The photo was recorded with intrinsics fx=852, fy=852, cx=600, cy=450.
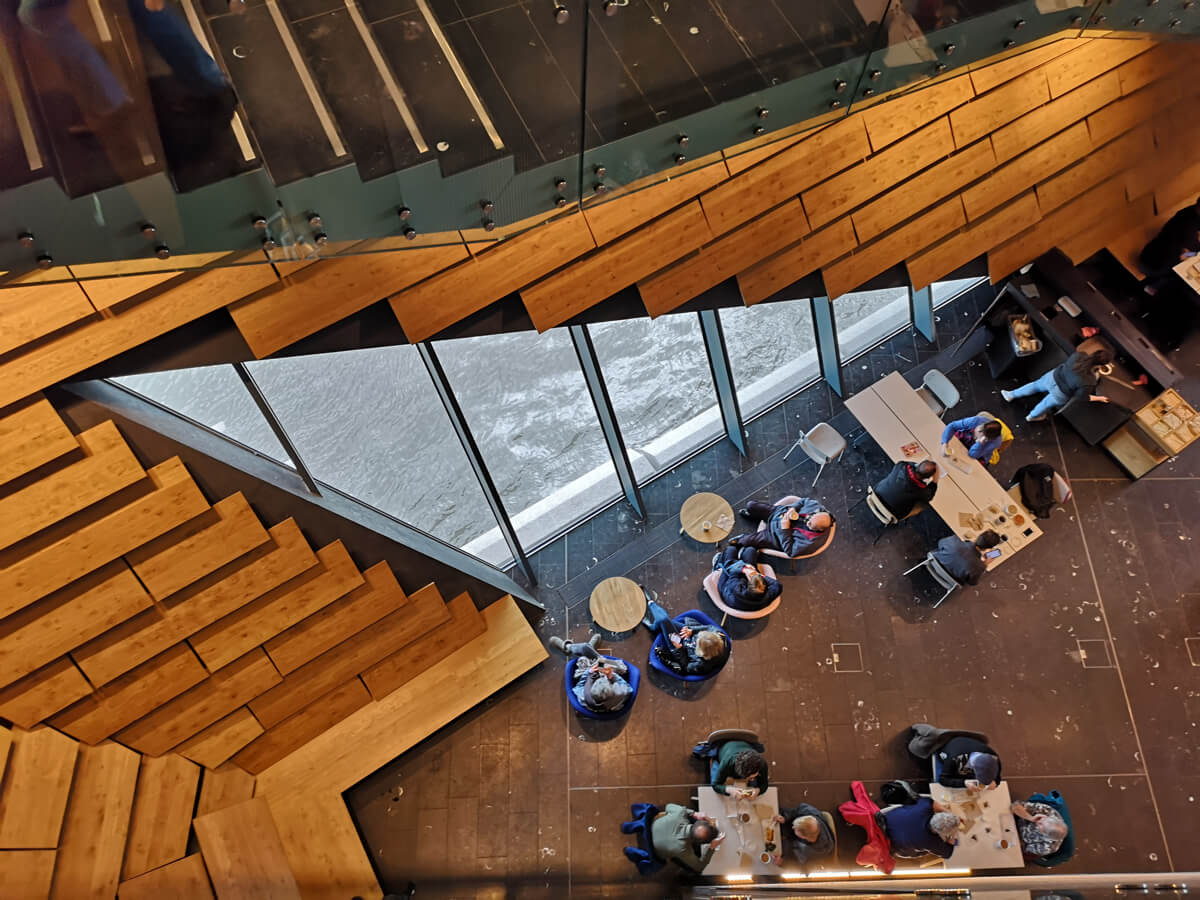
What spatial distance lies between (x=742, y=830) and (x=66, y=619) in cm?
505

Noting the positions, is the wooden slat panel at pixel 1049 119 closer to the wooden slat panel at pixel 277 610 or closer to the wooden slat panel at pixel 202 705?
the wooden slat panel at pixel 277 610

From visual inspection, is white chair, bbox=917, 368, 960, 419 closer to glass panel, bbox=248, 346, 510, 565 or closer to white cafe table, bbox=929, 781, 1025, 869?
white cafe table, bbox=929, 781, 1025, 869

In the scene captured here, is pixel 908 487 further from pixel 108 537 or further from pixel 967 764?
pixel 108 537

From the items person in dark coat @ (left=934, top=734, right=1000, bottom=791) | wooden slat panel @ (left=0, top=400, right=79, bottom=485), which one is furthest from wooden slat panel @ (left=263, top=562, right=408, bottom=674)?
person in dark coat @ (left=934, top=734, right=1000, bottom=791)

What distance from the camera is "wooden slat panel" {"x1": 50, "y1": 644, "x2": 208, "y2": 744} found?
6.00 metres

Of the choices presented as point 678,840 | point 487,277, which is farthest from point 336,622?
point 678,840

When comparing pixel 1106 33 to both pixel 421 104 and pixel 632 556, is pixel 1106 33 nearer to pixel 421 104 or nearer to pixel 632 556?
Answer: pixel 421 104

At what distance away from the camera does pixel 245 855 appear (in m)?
6.28

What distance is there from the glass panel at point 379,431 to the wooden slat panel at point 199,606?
0.65 metres

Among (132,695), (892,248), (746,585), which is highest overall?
(892,248)

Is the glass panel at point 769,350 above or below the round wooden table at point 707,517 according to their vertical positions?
above

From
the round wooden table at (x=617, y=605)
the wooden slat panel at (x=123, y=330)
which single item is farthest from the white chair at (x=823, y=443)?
the wooden slat panel at (x=123, y=330)

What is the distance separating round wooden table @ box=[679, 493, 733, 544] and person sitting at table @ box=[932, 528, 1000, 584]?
6.32 ft

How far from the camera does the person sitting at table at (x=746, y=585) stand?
24.0 feet
